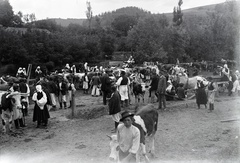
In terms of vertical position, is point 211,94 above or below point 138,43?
below

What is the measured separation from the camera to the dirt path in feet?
23.1

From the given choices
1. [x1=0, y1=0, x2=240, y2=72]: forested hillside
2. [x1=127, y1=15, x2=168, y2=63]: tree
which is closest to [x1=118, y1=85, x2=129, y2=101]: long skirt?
[x1=0, y1=0, x2=240, y2=72]: forested hillside

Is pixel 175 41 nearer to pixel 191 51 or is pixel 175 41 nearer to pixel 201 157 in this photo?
pixel 191 51

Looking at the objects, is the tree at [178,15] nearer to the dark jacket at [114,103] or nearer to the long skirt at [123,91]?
the long skirt at [123,91]

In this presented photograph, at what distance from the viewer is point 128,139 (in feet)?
16.5

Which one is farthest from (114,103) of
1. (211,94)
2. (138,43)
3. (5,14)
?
(5,14)

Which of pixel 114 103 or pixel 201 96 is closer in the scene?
pixel 114 103

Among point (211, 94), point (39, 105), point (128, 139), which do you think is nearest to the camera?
point (128, 139)

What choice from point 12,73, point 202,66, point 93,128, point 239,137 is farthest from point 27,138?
point 202,66

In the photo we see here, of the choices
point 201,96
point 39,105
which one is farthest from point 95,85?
point 39,105

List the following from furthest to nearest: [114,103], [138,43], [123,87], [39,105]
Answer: [138,43] → [123,87] → [39,105] → [114,103]

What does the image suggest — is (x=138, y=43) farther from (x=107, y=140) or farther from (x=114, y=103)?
(x=107, y=140)

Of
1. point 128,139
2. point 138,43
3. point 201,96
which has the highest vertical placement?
point 138,43

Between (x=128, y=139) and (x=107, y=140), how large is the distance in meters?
3.59
